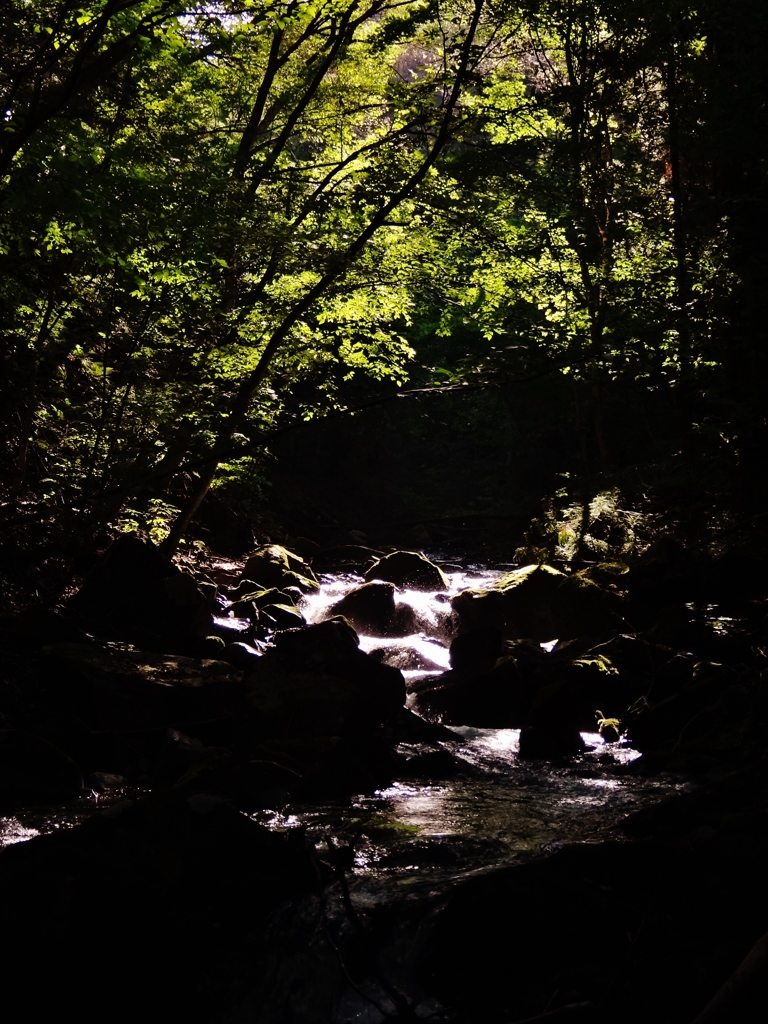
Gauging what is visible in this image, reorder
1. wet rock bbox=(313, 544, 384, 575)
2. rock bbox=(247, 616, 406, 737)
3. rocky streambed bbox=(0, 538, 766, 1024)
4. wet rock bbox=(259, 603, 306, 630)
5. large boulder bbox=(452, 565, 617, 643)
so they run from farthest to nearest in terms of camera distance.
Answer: wet rock bbox=(313, 544, 384, 575)
wet rock bbox=(259, 603, 306, 630)
large boulder bbox=(452, 565, 617, 643)
rock bbox=(247, 616, 406, 737)
rocky streambed bbox=(0, 538, 766, 1024)

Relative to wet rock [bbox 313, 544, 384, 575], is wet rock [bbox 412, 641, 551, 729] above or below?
below

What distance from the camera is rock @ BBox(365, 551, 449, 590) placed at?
15641 mm

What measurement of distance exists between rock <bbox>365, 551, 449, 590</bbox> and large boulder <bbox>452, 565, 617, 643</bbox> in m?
2.09

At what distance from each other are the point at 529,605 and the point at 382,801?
6747mm

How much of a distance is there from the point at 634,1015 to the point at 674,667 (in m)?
6.30

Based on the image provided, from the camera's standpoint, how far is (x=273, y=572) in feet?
47.7

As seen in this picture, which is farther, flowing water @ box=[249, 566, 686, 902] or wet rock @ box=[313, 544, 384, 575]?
wet rock @ box=[313, 544, 384, 575]

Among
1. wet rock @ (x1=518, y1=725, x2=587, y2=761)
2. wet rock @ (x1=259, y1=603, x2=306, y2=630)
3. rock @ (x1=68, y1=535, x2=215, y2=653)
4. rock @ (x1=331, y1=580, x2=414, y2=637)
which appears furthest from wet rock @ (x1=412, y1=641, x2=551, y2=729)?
rock @ (x1=331, y1=580, x2=414, y2=637)

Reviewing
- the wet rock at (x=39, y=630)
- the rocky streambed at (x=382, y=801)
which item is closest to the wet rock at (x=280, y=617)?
the rocky streambed at (x=382, y=801)

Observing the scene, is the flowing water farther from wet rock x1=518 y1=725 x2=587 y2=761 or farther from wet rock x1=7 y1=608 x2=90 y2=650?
wet rock x1=7 y1=608 x2=90 y2=650

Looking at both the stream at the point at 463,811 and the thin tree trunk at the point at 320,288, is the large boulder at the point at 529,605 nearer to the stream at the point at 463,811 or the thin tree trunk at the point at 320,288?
the stream at the point at 463,811

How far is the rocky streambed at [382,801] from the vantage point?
12.1 feet

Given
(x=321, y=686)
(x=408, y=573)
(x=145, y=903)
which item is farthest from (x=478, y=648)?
(x=145, y=903)

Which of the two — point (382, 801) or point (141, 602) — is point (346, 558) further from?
point (382, 801)
